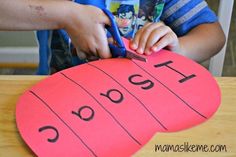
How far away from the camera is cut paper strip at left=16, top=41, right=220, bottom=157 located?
0.44 m

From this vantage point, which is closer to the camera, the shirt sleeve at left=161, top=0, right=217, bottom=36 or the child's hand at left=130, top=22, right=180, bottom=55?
the child's hand at left=130, top=22, right=180, bottom=55

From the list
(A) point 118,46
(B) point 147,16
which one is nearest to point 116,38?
(A) point 118,46

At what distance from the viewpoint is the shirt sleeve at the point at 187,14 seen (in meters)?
0.78

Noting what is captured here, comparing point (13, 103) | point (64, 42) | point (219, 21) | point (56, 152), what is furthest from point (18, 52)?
point (56, 152)

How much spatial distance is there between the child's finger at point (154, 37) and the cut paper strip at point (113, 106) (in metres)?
0.03

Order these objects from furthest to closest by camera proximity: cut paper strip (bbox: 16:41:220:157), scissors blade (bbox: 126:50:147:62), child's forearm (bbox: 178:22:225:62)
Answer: child's forearm (bbox: 178:22:225:62) < scissors blade (bbox: 126:50:147:62) < cut paper strip (bbox: 16:41:220:157)

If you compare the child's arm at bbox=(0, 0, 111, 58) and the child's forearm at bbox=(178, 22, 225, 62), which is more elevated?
the child's arm at bbox=(0, 0, 111, 58)

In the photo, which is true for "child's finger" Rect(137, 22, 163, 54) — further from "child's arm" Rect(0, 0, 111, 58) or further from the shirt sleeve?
the shirt sleeve

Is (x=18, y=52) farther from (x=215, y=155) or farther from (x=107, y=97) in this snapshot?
(x=215, y=155)

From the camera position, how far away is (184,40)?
73cm

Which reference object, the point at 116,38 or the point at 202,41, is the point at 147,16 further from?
the point at 116,38

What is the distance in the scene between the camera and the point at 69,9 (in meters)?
0.59

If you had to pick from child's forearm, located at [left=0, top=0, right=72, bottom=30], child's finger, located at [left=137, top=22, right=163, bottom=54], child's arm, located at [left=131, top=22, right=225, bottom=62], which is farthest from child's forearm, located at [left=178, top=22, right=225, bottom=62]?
child's forearm, located at [left=0, top=0, right=72, bottom=30]

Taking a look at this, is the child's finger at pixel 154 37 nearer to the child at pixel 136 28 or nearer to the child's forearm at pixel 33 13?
the child at pixel 136 28
